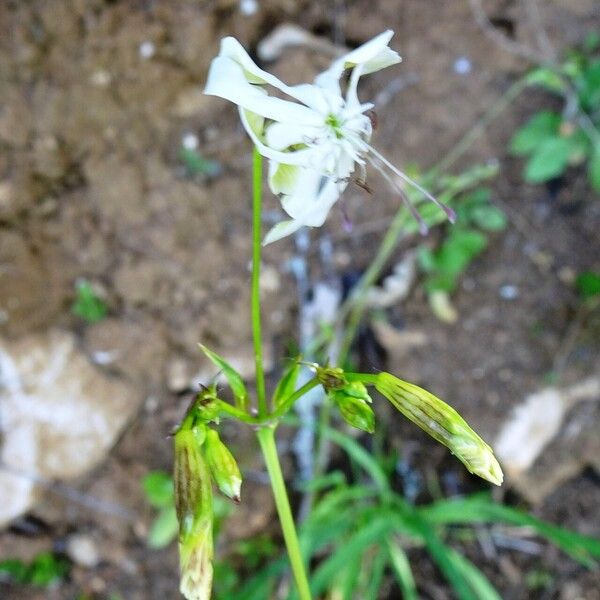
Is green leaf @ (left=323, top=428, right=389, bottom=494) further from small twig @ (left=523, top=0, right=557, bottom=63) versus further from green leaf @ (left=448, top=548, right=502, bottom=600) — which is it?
small twig @ (left=523, top=0, right=557, bottom=63)

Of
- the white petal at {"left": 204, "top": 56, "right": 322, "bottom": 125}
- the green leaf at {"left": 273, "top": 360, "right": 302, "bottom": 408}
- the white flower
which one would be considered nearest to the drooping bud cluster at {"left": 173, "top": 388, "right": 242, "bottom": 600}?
the green leaf at {"left": 273, "top": 360, "right": 302, "bottom": 408}

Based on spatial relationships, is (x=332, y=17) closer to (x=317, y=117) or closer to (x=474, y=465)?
(x=317, y=117)

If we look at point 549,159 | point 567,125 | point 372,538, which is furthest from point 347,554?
point 567,125

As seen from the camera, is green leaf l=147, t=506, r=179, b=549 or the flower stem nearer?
the flower stem

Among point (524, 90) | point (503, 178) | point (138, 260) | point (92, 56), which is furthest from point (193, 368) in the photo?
point (524, 90)

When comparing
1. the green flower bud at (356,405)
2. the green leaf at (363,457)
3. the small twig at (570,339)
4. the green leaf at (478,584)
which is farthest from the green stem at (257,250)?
the small twig at (570,339)

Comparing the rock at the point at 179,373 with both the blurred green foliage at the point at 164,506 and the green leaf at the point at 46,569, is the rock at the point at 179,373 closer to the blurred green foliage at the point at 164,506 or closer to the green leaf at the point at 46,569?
the blurred green foliage at the point at 164,506
